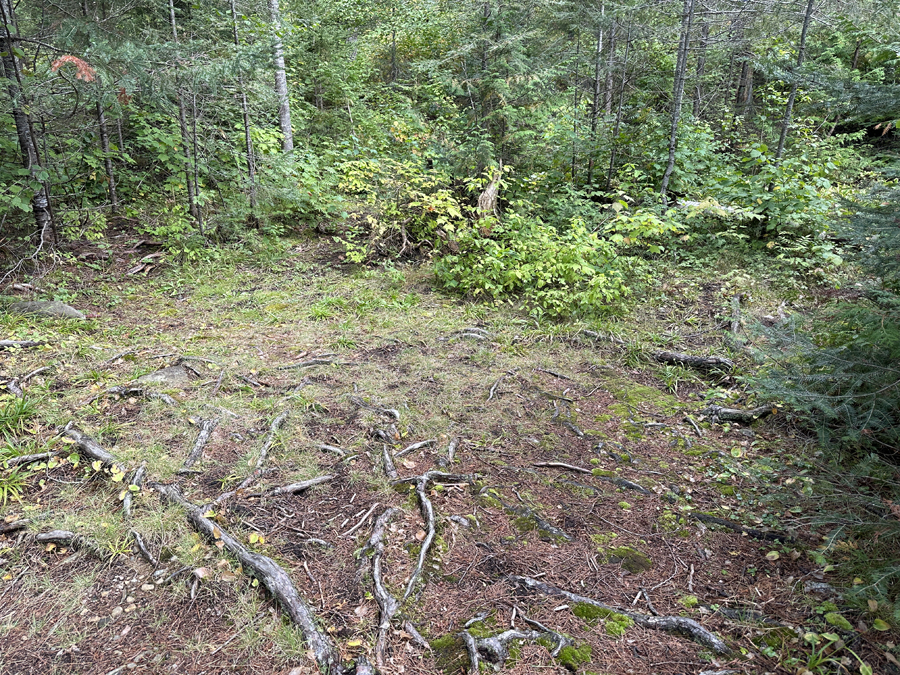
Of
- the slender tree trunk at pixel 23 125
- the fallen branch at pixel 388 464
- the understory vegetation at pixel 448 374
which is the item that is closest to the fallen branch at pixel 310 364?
the understory vegetation at pixel 448 374

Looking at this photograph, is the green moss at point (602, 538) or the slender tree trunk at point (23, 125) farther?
the slender tree trunk at point (23, 125)

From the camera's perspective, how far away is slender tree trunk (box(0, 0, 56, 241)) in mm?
6512

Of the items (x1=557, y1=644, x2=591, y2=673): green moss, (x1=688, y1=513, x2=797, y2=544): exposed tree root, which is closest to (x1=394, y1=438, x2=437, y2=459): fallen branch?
(x1=557, y1=644, x2=591, y2=673): green moss

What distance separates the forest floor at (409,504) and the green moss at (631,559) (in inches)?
0.8

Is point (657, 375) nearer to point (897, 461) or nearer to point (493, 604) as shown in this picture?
point (897, 461)

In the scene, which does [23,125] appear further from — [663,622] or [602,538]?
[663,622]

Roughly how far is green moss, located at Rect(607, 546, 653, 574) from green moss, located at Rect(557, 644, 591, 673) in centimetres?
73

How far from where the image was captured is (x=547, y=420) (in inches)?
196

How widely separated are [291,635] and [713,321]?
21.2 ft

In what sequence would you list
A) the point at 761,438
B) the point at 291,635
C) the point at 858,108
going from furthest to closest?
the point at 761,438
the point at 858,108
the point at 291,635

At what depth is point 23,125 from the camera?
6.98 meters

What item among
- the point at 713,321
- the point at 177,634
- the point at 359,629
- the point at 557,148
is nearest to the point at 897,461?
the point at 713,321

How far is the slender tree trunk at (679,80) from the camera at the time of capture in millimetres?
8273

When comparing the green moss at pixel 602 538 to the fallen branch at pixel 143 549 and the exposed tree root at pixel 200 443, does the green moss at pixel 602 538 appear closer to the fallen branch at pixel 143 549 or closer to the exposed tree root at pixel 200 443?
the fallen branch at pixel 143 549
